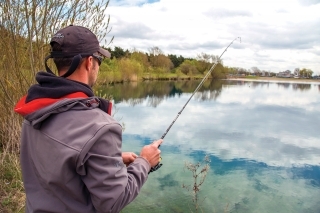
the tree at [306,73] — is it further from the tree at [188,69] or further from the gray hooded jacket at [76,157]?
the gray hooded jacket at [76,157]

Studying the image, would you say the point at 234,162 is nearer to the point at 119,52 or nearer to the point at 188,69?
the point at 119,52

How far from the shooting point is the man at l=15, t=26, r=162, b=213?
1.19 metres

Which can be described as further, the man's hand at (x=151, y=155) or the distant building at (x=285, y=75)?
the distant building at (x=285, y=75)

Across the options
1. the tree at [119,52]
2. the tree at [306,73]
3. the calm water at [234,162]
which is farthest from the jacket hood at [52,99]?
the tree at [306,73]

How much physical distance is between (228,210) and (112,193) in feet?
16.3

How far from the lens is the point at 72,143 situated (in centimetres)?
118

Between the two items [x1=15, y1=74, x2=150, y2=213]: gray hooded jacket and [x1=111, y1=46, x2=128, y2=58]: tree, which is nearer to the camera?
[x1=15, y1=74, x2=150, y2=213]: gray hooded jacket

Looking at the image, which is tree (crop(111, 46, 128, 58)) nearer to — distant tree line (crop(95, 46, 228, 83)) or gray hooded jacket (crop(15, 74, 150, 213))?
distant tree line (crop(95, 46, 228, 83))

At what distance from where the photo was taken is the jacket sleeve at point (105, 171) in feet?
3.88

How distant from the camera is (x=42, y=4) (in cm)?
409

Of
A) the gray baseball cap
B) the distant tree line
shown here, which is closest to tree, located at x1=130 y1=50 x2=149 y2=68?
the distant tree line

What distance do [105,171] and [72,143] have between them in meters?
0.18

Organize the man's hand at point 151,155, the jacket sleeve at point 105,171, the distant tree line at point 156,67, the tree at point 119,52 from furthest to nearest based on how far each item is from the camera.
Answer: the tree at point 119,52
the distant tree line at point 156,67
the man's hand at point 151,155
the jacket sleeve at point 105,171

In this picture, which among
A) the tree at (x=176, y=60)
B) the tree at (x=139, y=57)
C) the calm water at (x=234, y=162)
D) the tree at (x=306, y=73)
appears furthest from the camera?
the tree at (x=306, y=73)
